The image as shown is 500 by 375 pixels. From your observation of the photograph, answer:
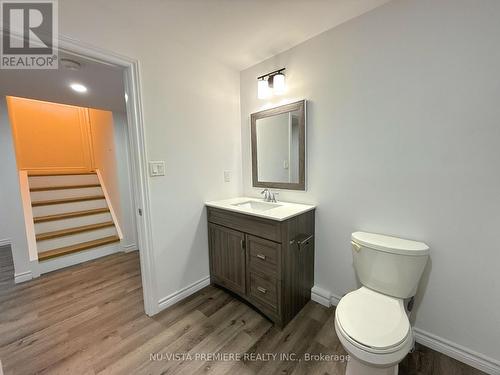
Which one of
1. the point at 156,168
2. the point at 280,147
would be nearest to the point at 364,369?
the point at 280,147

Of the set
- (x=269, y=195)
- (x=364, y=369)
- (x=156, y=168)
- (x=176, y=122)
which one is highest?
(x=176, y=122)

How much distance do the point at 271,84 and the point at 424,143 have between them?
127 cm

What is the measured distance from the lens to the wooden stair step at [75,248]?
8.02 feet

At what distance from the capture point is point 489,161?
1.08 m

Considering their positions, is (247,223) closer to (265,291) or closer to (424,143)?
(265,291)

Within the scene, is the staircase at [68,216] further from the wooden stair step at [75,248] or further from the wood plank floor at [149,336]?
the wood plank floor at [149,336]

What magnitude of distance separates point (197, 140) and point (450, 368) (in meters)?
2.36

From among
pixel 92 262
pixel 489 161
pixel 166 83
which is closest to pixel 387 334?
pixel 489 161

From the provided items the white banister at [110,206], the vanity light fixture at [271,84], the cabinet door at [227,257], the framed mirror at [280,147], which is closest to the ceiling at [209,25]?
the vanity light fixture at [271,84]

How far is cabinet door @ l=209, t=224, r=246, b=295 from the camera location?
1.73m

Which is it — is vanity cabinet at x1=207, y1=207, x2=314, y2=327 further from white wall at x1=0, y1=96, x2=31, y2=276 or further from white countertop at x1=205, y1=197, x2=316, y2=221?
white wall at x1=0, y1=96, x2=31, y2=276

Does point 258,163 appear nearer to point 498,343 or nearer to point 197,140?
point 197,140

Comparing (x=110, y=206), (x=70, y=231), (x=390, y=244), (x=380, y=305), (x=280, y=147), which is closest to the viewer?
(x=380, y=305)

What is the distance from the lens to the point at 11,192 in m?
2.14
